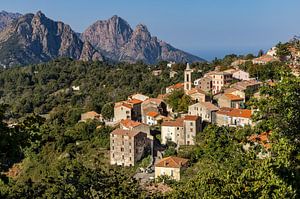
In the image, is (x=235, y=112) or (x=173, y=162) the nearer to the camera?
(x=173, y=162)

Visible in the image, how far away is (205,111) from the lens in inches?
1628

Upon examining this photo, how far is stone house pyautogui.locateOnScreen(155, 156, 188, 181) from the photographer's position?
31766 millimetres

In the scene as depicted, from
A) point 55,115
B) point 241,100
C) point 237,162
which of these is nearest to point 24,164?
point 55,115

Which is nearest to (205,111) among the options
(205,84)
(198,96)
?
(198,96)

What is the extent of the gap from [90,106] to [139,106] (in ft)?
27.1

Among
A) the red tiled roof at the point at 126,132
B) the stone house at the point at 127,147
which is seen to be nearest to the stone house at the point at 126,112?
the red tiled roof at the point at 126,132

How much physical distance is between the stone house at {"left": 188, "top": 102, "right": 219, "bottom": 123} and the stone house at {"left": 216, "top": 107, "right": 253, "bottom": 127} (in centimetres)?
47

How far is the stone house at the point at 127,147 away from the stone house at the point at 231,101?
10.1 m

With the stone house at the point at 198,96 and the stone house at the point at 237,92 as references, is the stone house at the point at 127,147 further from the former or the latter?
the stone house at the point at 237,92

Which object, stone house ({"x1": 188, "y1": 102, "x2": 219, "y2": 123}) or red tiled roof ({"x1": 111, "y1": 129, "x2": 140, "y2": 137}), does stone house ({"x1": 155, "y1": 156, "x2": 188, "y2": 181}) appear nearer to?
red tiled roof ({"x1": 111, "y1": 129, "x2": 140, "y2": 137})

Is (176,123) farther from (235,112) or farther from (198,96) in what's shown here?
(198,96)

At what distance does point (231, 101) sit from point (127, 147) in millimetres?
11997

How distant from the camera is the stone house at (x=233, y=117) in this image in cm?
3894

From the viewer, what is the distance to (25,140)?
8250 mm
